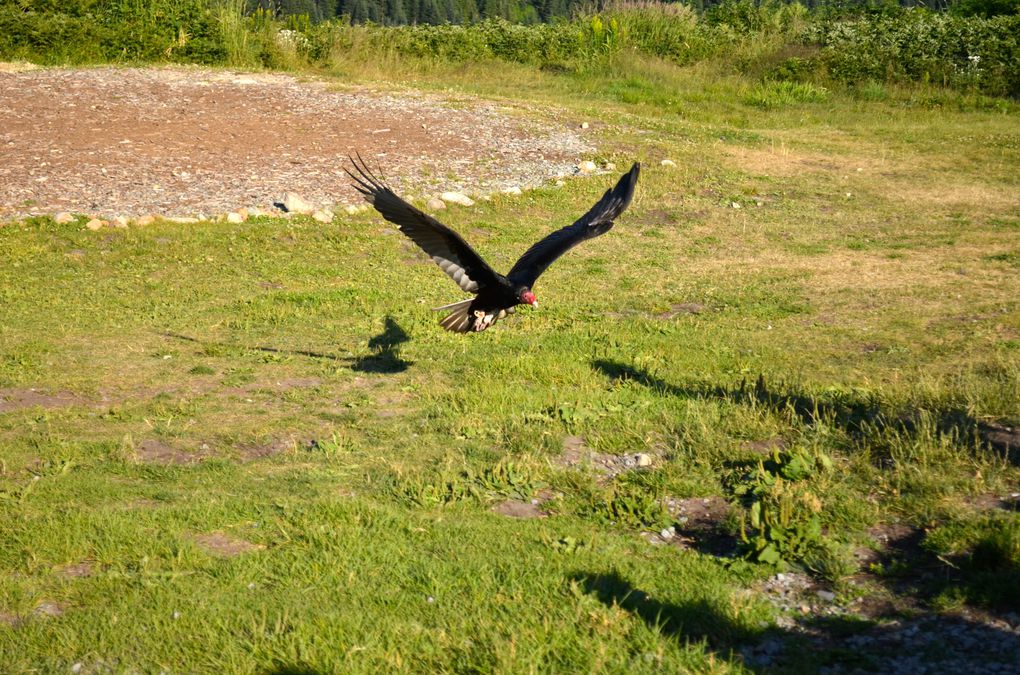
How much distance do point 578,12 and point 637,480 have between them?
24097mm

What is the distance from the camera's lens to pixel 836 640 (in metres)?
4.32

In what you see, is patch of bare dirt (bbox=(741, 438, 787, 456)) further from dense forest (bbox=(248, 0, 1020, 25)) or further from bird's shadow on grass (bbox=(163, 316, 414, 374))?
dense forest (bbox=(248, 0, 1020, 25))

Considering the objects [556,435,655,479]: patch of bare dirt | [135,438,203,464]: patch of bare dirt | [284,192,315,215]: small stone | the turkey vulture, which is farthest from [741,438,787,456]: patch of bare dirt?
[284,192,315,215]: small stone

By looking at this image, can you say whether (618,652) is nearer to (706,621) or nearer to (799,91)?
(706,621)

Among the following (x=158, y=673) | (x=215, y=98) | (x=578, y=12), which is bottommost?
(x=158, y=673)

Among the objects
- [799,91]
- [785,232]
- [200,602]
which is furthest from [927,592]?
[799,91]

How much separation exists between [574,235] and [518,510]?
3.42m

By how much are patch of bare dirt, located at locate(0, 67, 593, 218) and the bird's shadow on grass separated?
4.47 metres

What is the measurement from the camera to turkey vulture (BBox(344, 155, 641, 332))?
294 inches

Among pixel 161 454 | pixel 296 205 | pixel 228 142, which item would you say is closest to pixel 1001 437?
pixel 161 454

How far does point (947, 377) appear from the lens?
299 inches

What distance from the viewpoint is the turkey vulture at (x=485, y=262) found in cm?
746

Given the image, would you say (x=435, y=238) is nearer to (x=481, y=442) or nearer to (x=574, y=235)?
(x=574, y=235)

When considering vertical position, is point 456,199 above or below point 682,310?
above
